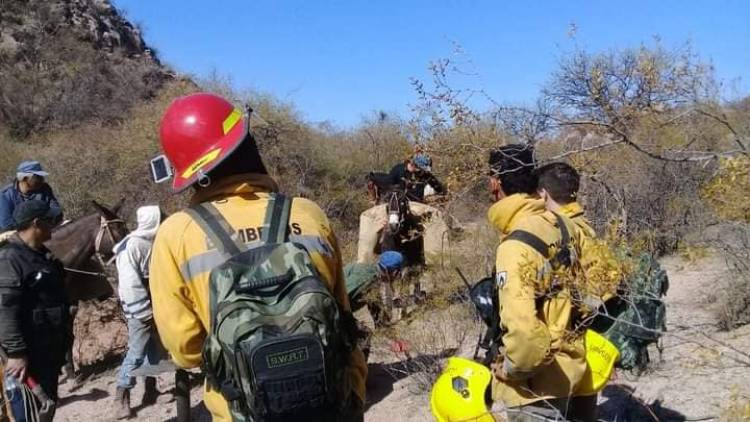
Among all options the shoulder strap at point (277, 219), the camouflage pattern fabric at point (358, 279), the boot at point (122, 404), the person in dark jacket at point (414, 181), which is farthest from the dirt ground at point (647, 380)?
the shoulder strap at point (277, 219)

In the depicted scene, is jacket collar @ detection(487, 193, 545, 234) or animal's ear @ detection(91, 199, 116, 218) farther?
animal's ear @ detection(91, 199, 116, 218)

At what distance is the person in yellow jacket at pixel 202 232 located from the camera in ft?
6.32

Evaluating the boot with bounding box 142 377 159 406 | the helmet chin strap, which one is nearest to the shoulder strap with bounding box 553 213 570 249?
the helmet chin strap

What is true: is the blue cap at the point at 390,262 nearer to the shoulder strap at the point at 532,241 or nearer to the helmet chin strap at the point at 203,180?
the shoulder strap at the point at 532,241

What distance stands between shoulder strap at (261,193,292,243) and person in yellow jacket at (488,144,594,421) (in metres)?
0.86

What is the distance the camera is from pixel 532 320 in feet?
7.78

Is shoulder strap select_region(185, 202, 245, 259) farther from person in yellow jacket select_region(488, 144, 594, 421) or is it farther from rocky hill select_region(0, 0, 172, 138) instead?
rocky hill select_region(0, 0, 172, 138)

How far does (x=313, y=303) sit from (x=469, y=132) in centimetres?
332

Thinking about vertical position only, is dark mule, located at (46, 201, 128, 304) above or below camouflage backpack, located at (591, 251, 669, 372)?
→ above

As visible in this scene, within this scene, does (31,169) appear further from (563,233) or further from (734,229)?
(734,229)

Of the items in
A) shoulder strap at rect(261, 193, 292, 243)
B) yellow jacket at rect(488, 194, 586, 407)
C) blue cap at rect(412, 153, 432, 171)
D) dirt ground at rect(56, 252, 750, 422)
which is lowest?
dirt ground at rect(56, 252, 750, 422)

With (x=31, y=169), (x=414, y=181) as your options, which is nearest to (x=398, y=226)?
(x=414, y=181)

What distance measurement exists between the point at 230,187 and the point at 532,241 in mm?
1109

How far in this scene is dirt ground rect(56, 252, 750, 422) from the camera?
4.22 m
